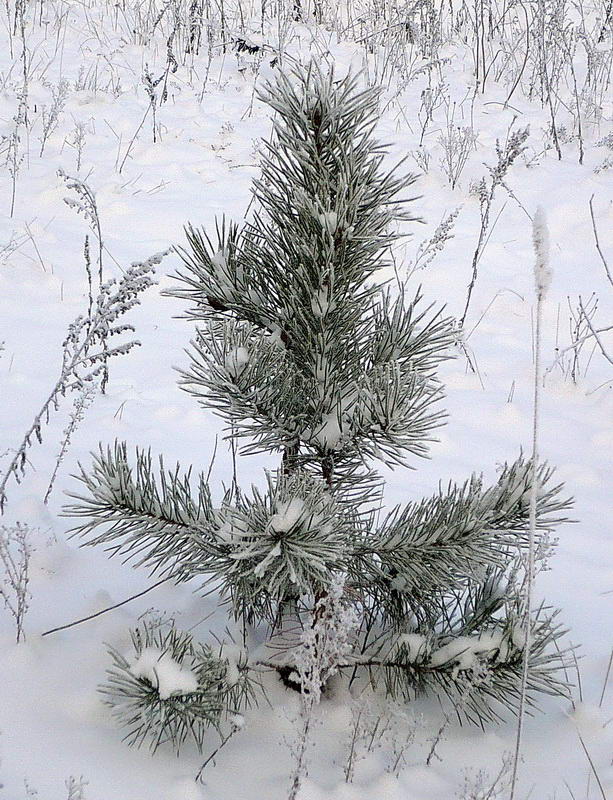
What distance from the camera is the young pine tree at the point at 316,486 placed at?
1322mm

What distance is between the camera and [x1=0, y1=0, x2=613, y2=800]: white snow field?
1444 millimetres

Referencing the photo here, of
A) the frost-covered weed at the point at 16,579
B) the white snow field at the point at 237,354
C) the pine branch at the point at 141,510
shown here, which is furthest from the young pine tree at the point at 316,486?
the frost-covered weed at the point at 16,579

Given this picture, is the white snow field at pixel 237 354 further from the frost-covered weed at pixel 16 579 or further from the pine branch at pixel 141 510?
the pine branch at pixel 141 510

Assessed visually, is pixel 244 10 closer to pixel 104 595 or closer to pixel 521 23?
pixel 521 23

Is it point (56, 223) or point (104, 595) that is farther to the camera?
point (56, 223)

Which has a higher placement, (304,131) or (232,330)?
(304,131)

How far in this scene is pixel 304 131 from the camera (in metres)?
1.32

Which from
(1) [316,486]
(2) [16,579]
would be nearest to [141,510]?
(1) [316,486]

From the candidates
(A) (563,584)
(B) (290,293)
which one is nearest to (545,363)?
(A) (563,584)

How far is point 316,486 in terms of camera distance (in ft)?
4.28

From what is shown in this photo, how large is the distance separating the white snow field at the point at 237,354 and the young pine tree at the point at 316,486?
0.36 feet

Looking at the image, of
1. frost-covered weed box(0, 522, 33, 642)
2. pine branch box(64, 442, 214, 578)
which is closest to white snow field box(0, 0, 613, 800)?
frost-covered weed box(0, 522, 33, 642)

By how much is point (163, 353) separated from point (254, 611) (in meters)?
1.99

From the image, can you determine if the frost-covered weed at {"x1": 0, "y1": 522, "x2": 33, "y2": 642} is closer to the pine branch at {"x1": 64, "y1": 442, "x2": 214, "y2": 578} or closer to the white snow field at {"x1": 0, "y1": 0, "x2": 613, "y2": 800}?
the white snow field at {"x1": 0, "y1": 0, "x2": 613, "y2": 800}
